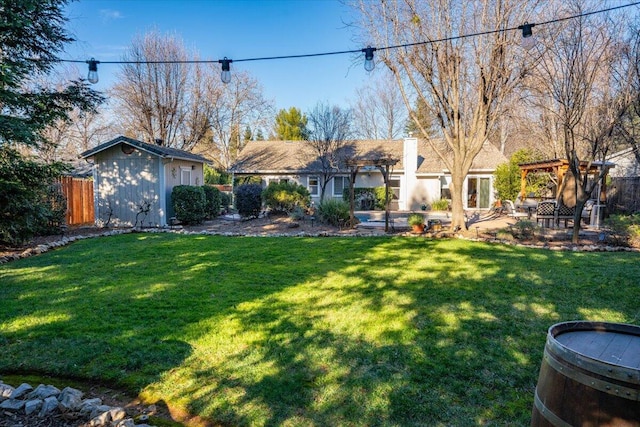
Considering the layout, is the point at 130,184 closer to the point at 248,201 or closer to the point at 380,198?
the point at 248,201

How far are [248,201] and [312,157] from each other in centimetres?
827

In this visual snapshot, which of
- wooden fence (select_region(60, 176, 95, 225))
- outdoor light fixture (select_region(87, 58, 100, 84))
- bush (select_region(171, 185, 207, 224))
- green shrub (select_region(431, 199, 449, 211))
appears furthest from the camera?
Result: green shrub (select_region(431, 199, 449, 211))

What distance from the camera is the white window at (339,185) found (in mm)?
21875

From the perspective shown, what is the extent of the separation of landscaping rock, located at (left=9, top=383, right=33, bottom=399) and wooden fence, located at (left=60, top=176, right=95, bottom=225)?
38.8ft

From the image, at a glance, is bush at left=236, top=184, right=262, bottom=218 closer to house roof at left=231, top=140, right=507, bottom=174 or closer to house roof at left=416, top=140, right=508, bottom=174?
house roof at left=231, top=140, right=507, bottom=174

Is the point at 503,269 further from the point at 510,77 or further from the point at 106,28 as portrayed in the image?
the point at 106,28

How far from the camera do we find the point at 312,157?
72.4 ft

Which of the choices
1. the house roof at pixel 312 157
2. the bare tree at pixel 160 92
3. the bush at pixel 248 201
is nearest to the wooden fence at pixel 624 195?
the house roof at pixel 312 157

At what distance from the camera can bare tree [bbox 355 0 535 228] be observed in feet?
31.8

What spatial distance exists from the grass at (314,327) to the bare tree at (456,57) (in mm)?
4552

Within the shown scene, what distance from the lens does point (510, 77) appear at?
10.1 metres

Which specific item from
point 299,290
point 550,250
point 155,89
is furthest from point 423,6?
point 155,89

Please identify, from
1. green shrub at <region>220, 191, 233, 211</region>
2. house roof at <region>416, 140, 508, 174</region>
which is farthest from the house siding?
house roof at <region>416, 140, 508, 174</region>

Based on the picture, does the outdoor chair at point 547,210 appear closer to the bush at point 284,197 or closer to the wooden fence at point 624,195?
the wooden fence at point 624,195
